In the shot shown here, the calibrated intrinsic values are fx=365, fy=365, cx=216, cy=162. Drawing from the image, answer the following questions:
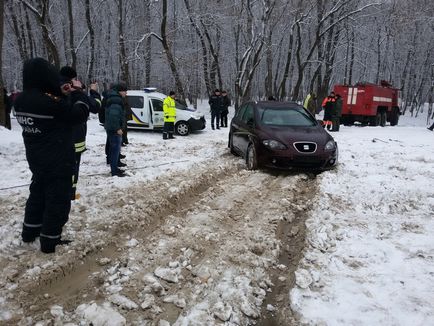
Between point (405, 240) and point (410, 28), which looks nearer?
point (405, 240)

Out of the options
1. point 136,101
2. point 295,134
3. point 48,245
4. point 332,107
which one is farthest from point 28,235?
point 332,107

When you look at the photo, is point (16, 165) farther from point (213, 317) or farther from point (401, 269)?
point (401, 269)

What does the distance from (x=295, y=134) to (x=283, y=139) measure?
38 centimetres

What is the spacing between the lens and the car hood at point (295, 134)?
7.57 metres

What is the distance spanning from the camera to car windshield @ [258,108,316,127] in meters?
8.50

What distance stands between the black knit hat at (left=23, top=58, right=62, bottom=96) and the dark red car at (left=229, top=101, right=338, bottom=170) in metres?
4.80

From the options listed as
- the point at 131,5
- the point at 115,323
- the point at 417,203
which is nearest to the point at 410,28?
the point at 131,5

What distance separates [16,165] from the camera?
7.45 metres

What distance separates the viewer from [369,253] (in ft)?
13.2

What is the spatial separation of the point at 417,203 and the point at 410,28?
106ft

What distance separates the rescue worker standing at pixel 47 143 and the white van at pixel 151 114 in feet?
34.9

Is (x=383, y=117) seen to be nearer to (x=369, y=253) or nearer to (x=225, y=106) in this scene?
(x=225, y=106)

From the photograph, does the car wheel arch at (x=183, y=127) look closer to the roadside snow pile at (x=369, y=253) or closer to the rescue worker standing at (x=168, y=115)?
the rescue worker standing at (x=168, y=115)

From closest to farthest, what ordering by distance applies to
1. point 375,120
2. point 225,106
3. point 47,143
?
point 47,143, point 225,106, point 375,120
